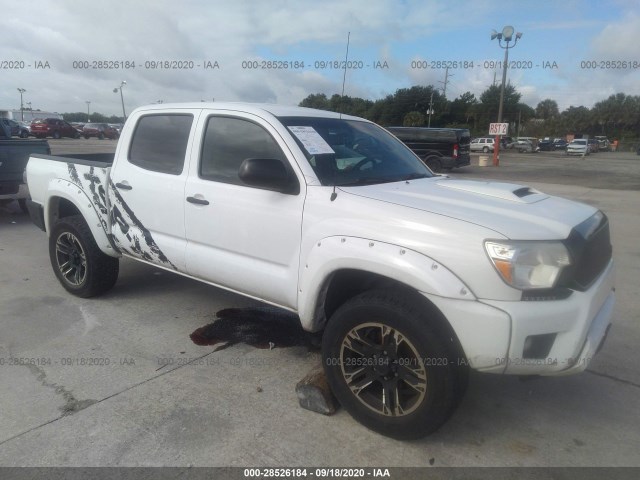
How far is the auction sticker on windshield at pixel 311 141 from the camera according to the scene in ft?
10.6

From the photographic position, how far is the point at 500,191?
3.16 metres

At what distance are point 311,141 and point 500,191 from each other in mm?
1258

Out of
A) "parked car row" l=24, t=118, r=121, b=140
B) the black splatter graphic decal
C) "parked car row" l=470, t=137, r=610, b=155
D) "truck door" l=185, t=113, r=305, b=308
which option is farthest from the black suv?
"parked car row" l=470, t=137, r=610, b=155

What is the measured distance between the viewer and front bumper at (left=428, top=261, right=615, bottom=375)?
7.73 ft

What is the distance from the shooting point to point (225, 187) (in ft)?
11.3

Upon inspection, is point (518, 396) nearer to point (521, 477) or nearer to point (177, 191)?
point (521, 477)

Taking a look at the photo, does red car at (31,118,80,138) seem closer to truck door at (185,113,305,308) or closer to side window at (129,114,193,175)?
side window at (129,114,193,175)

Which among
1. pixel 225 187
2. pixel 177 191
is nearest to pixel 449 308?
pixel 225 187

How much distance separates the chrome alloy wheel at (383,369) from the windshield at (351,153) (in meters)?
0.98

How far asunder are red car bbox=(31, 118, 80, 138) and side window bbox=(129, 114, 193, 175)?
3804cm

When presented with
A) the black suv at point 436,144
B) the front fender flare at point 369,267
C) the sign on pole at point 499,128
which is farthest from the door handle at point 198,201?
the sign on pole at point 499,128

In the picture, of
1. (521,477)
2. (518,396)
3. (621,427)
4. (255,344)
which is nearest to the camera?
(521,477)

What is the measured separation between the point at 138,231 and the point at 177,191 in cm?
64

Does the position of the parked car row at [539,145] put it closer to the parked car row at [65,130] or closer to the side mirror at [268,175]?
the parked car row at [65,130]
